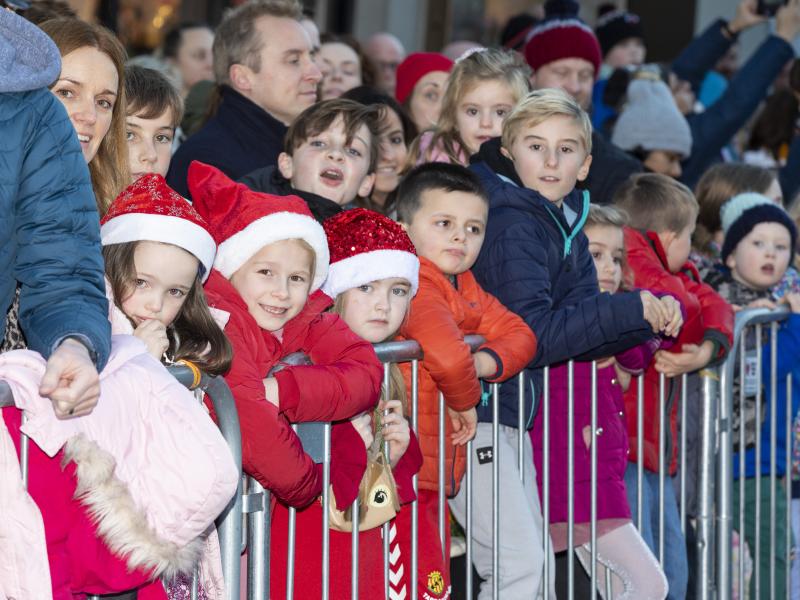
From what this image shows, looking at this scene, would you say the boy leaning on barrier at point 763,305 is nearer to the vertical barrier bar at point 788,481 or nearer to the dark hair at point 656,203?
the vertical barrier bar at point 788,481

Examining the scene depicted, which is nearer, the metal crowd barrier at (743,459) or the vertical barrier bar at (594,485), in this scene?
the vertical barrier bar at (594,485)

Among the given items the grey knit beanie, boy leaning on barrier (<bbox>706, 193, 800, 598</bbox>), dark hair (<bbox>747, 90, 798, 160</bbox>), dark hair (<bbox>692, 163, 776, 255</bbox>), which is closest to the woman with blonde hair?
boy leaning on barrier (<bbox>706, 193, 800, 598</bbox>)

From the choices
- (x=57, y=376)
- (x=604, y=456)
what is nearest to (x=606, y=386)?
(x=604, y=456)

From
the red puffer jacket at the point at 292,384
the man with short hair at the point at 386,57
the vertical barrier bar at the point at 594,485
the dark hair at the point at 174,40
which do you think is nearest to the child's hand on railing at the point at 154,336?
the red puffer jacket at the point at 292,384

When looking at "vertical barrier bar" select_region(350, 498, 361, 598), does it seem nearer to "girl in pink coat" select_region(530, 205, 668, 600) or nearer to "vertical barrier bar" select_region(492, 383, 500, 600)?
"vertical barrier bar" select_region(492, 383, 500, 600)

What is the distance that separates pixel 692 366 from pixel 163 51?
5102mm

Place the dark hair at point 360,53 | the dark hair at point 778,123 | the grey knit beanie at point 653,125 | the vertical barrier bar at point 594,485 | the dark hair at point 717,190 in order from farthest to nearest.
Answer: the dark hair at point 778,123
the dark hair at point 360,53
the grey knit beanie at point 653,125
the dark hair at point 717,190
the vertical barrier bar at point 594,485

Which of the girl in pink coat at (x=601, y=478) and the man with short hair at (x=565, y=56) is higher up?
the man with short hair at (x=565, y=56)

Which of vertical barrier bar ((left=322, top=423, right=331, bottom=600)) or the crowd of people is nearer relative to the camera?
the crowd of people

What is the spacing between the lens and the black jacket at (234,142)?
18.9 feet

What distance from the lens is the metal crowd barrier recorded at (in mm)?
5977

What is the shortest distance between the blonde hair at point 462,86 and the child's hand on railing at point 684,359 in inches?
47.8

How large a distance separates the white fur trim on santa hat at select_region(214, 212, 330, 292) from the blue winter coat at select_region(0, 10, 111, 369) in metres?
0.91

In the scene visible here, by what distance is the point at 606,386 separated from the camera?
212 inches
